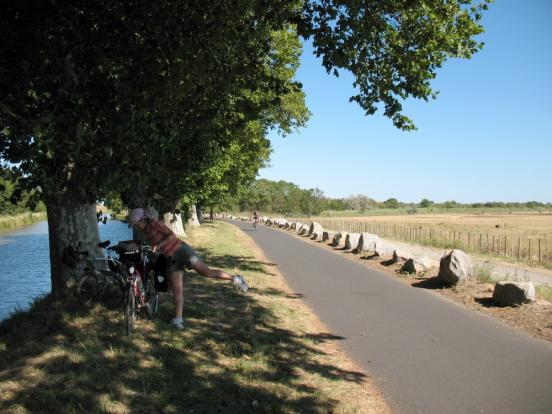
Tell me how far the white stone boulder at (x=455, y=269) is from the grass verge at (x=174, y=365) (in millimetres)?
4846

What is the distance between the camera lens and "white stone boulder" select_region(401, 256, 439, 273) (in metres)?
14.1

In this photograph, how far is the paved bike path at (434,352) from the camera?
513 cm

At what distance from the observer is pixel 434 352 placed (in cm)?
674

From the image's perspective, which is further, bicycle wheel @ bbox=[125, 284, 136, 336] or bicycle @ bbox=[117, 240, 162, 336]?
bicycle @ bbox=[117, 240, 162, 336]

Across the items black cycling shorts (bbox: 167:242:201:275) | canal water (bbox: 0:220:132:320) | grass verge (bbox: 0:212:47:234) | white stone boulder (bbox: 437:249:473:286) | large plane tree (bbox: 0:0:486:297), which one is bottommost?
canal water (bbox: 0:220:132:320)

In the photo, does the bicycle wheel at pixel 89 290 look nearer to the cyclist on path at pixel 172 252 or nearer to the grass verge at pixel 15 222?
the cyclist on path at pixel 172 252

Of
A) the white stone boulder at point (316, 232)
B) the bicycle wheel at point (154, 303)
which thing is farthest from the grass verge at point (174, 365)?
the white stone boulder at point (316, 232)

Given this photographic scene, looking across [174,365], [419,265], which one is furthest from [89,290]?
[419,265]

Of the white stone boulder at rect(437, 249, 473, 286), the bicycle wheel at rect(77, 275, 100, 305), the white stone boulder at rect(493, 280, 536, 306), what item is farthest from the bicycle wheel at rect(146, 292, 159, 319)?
the white stone boulder at rect(437, 249, 473, 286)

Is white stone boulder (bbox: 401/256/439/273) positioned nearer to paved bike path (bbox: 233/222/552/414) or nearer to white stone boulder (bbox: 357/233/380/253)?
paved bike path (bbox: 233/222/552/414)

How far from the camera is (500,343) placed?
7203 mm

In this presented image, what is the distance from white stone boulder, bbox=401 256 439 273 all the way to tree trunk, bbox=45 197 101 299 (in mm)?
9353

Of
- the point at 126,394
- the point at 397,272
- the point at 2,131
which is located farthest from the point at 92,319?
the point at 397,272

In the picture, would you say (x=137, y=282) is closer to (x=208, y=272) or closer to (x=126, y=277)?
(x=126, y=277)
